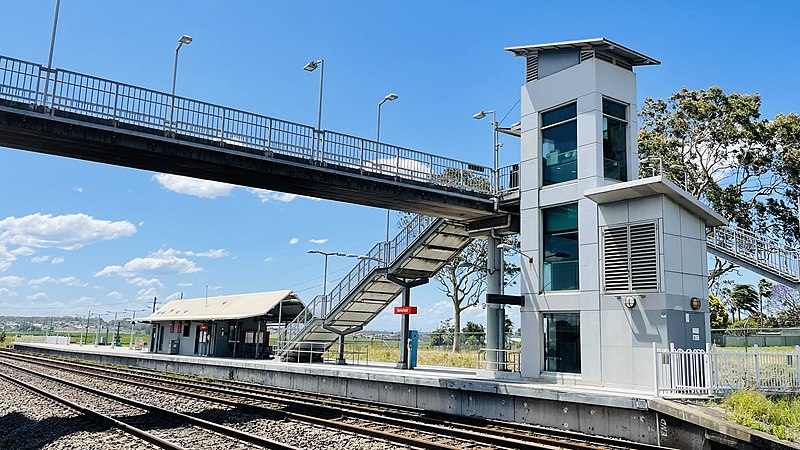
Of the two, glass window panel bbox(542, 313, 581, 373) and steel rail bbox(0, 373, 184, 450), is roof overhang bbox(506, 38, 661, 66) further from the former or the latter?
steel rail bbox(0, 373, 184, 450)

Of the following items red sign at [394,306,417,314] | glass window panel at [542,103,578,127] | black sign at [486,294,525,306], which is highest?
glass window panel at [542,103,578,127]

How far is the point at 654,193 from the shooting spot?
1678cm

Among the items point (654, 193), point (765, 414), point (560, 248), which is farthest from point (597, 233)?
point (765, 414)

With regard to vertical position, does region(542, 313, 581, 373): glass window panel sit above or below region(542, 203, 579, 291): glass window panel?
below

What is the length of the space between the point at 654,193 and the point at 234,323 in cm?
2706

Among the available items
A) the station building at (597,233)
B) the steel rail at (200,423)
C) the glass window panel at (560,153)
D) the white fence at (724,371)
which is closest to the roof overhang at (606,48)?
the station building at (597,233)

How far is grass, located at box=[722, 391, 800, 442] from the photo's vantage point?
10.5 m

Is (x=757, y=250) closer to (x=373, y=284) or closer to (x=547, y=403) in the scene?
(x=547, y=403)

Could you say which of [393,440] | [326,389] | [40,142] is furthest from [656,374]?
[40,142]

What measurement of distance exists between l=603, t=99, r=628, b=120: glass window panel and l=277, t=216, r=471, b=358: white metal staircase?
726 cm

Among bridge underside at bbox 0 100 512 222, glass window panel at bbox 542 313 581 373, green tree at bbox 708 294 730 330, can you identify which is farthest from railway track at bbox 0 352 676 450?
green tree at bbox 708 294 730 330

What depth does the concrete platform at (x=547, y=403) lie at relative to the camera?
11594 mm

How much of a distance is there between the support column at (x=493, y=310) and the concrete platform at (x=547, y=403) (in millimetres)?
772

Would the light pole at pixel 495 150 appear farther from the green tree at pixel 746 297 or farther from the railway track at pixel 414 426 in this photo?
the green tree at pixel 746 297
